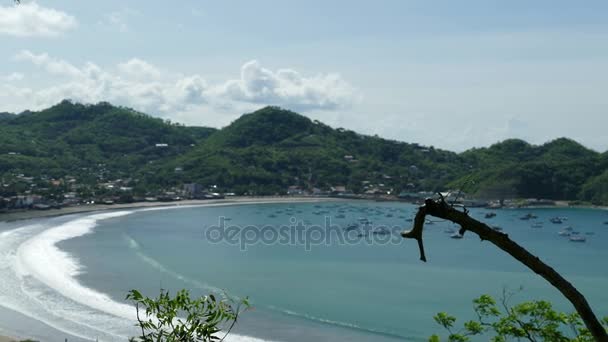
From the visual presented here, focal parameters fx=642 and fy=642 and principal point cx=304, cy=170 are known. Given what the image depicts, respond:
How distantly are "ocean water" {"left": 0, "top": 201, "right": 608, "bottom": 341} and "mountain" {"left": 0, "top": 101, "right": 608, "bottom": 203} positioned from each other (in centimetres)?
3911

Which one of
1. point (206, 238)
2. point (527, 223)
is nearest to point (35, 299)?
point (206, 238)

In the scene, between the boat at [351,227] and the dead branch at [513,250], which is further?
the boat at [351,227]

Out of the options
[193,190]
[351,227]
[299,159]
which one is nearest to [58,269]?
[351,227]

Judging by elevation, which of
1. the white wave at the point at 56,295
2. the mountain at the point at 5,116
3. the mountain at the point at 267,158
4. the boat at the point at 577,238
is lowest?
the white wave at the point at 56,295

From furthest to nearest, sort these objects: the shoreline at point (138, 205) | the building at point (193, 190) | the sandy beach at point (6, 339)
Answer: the building at point (193, 190), the shoreline at point (138, 205), the sandy beach at point (6, 339)

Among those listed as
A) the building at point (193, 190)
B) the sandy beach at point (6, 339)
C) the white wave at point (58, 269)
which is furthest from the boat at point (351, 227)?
the sandy beach at point (6, 339)

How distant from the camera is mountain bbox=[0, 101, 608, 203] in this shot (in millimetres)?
110438

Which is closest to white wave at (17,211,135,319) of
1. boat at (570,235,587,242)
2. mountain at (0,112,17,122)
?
boat at (570,235,587,242)

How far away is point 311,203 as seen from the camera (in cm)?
10056

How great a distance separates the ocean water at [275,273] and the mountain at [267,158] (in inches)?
1540

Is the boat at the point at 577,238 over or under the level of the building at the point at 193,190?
under

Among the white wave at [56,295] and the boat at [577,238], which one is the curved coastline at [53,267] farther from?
the boat at [577,238]

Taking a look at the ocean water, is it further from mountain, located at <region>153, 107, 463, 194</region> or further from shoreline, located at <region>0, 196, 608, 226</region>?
mountain, located at <region>153, 107, 463, 194</region>

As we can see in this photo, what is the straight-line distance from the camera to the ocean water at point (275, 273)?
85.6 ft
